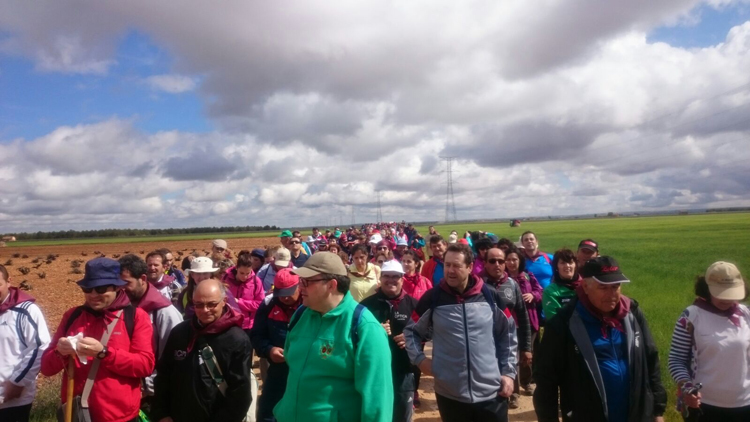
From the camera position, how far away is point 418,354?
155 inches

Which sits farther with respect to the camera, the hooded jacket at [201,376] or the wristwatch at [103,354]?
the hooded jacket at [201,376]

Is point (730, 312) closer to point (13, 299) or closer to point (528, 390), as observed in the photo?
point (528, 390)

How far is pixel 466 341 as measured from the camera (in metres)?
3.71

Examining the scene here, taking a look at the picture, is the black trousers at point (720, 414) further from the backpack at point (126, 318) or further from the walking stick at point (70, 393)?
the walking stick at point (70, 393)

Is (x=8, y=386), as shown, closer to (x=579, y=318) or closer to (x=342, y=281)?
(x=342, y=281)

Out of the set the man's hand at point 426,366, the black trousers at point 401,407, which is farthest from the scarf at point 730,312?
the black trousers at point 401,407

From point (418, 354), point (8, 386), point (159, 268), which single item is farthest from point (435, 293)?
point (159, 268)

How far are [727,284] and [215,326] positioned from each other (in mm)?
4024

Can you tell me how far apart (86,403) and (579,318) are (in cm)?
361

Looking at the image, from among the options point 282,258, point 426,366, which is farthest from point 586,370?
point 282,258

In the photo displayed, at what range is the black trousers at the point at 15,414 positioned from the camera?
3738 mm

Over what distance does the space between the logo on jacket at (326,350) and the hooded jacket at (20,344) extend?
291 centimetres

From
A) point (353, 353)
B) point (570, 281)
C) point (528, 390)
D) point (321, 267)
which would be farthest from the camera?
point (528, 390)

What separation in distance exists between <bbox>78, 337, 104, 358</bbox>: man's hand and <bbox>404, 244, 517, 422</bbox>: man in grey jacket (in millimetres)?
2449
